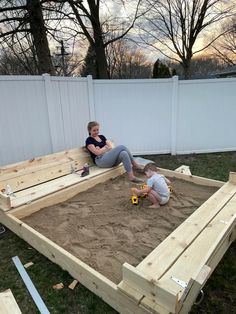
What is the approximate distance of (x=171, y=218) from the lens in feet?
10.1

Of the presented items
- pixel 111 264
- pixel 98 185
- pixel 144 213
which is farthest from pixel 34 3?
pixel 111 264

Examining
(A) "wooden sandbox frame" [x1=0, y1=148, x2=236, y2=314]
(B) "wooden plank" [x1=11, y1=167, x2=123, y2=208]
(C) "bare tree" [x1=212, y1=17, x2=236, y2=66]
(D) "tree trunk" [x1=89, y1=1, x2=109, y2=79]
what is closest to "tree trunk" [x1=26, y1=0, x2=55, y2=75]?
(D) "tree trunk" [x1=89, y1=1, x2=109, y2=79]

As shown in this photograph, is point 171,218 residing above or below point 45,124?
below

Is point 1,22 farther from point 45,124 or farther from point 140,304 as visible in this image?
point 140,304

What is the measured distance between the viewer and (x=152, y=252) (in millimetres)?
2213

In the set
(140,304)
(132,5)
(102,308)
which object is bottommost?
(102,308)

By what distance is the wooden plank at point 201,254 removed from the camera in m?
1.83

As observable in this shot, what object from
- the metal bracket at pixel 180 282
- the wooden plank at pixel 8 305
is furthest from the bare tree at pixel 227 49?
the wooden plank at pixel 8 305

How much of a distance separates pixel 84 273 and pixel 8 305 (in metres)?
0.61

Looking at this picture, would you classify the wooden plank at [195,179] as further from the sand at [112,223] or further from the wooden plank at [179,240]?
the wooden plank at [179,240]

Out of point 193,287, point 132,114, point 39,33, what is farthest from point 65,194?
point 39,33

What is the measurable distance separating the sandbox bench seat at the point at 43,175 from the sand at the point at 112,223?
0.26 metres

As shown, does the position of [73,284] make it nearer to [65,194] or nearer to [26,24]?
[65,194]

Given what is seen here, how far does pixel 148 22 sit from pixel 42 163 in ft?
51.5
